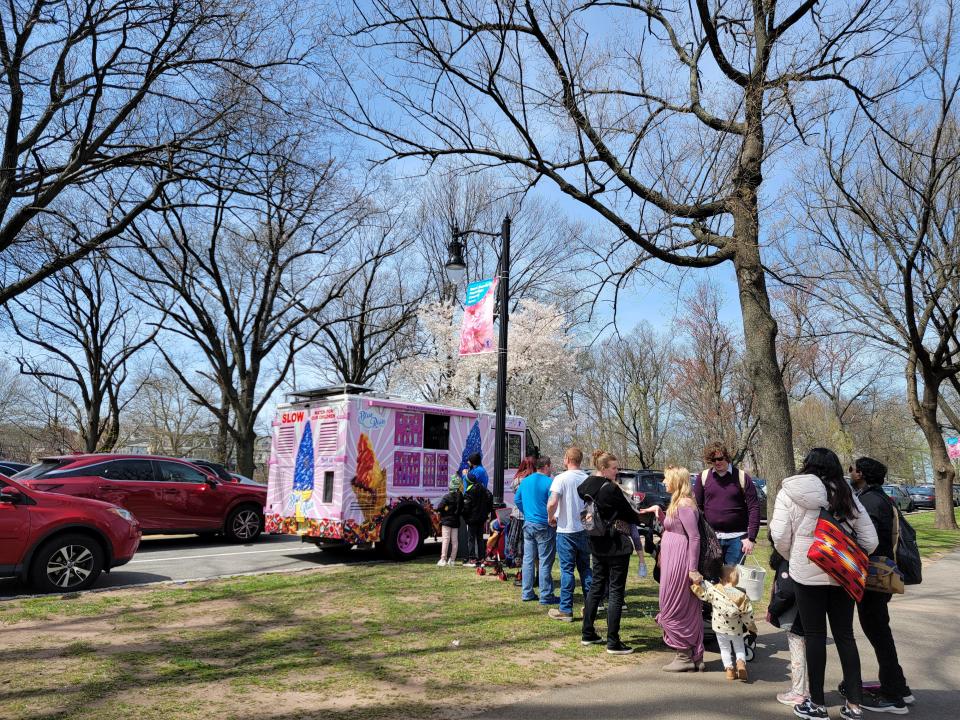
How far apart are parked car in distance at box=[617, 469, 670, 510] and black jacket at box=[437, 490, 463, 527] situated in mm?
10369

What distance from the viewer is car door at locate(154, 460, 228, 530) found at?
1300cm

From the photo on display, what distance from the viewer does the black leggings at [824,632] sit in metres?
4.55

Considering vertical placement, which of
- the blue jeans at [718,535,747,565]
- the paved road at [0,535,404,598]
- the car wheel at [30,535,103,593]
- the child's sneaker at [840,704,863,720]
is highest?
the blue jeans at [718,535,747,565]

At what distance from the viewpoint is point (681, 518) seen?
570 cm

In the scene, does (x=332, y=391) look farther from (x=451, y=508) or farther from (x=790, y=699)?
(x=790, y=699)

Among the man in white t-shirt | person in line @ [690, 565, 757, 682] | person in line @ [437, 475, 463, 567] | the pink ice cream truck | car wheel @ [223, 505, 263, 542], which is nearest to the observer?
person in line @ [690, 565, 757, 682]

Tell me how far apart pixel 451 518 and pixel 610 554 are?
4962 millimetres

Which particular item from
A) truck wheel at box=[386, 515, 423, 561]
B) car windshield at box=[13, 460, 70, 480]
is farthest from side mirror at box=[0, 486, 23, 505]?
truck wheel at box=[386, 515, 423, 561]

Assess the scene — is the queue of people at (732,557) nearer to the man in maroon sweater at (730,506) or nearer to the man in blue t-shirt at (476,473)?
the man in maroon sweater at (730,506)

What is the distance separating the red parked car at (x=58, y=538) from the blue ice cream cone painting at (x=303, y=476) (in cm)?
285

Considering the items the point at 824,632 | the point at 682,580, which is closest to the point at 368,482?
the point at 682,580

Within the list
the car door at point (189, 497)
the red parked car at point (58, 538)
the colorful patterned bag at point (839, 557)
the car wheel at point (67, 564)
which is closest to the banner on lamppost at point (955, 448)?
the car door at point (189, 497)

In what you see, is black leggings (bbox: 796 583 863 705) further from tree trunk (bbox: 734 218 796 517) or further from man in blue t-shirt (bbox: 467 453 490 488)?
man in blue t-shirt (bbox: 467 453 490 488)

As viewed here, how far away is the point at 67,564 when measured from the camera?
8.47 metres
